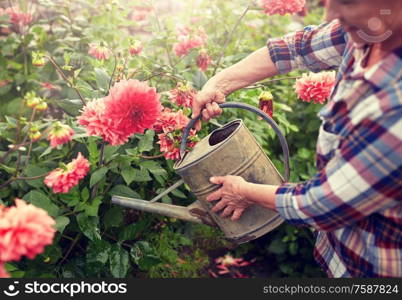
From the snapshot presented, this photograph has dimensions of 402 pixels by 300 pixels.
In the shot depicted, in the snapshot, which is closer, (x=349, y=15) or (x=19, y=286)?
(x=349, y=15)

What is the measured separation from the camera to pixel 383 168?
1.06 m

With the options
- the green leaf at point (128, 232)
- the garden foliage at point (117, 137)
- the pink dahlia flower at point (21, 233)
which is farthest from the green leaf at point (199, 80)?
the pink dahlia flower at point (21, 233)

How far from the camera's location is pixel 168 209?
4.85ft

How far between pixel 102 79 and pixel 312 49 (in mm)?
702

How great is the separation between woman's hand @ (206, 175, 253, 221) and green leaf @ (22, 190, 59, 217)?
0.49 meters

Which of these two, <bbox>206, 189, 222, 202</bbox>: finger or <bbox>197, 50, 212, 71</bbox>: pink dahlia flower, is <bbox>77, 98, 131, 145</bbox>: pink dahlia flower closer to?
<bbox>206, 189, 222, 202</bbox>: finger

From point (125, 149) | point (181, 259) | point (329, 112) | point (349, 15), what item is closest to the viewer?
point (349, 15)

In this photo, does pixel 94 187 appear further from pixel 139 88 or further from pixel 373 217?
pixel 373 217

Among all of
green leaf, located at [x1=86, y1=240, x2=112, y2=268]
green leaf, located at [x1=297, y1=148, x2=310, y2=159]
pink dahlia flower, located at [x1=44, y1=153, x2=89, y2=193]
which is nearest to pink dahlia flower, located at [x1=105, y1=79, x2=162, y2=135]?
pink dahlia flower, located at [x1=44, y1=153, x2=89, y2=193]

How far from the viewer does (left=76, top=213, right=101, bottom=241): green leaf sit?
1606 mm

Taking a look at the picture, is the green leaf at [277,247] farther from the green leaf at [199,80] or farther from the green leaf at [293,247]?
the green leaf at [199,80]

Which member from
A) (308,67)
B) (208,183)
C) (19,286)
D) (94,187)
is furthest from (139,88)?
(19,286)

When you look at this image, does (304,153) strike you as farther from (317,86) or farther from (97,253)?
(97,253)

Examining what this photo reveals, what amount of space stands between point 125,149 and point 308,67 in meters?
0.64
